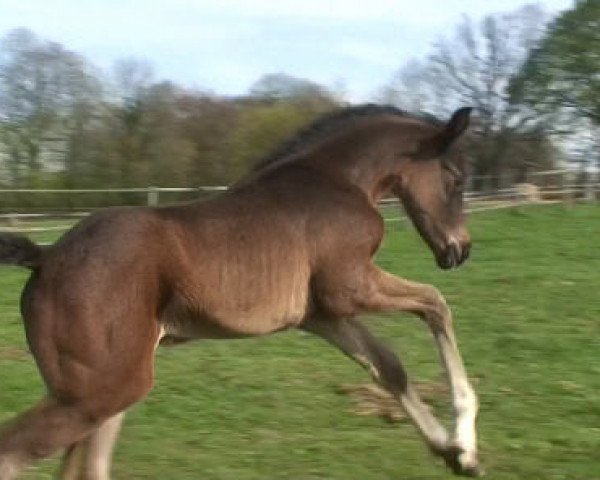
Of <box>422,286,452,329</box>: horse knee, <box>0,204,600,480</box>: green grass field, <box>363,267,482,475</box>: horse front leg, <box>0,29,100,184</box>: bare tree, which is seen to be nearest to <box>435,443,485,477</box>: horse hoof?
<box>363,267,482,475</box>: horse front leg

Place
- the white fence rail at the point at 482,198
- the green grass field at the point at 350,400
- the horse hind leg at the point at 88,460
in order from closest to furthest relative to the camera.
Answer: the horse hind leg at the point at 88,460
the green grass field at the point at 350,400
the white fence rail at the point at 482,198

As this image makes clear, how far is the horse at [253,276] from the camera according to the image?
15.4 feet

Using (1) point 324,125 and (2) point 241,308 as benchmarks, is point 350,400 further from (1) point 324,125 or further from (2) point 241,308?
(2) point 241,308

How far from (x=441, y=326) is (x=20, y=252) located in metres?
2.21

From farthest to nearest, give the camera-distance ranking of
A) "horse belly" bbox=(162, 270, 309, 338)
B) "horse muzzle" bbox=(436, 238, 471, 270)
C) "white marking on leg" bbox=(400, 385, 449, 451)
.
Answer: "horse muzzle" bbox=(436, 238, 471, 270), "white marking on leg" bbox=(400, 385, 449, 451), "horse belly" bbox=(162, 270, 309, 338)

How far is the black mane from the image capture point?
5883mm

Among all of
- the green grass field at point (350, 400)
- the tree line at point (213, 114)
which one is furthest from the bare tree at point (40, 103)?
the green grass field at point (350, 400)

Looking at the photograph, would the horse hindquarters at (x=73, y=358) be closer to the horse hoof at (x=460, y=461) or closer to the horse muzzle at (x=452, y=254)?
the horse hoof at (x=460, y=461)

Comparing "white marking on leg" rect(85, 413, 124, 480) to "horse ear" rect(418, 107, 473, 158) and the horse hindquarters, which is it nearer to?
the horse hindquarters

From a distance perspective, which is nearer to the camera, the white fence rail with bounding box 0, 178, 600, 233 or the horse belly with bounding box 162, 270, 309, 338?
the horse belly with bounding box 162, 270, 309, 338

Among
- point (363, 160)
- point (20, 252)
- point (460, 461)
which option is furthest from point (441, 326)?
point (20, 252)

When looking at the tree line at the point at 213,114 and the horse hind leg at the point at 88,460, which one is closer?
the horse hind leg at the point at 88,460

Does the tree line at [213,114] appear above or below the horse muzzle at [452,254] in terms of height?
below

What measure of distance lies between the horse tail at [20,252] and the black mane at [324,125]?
1.45 metres
